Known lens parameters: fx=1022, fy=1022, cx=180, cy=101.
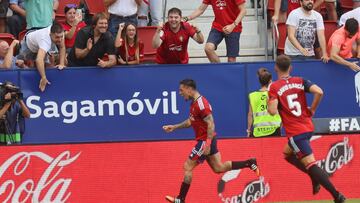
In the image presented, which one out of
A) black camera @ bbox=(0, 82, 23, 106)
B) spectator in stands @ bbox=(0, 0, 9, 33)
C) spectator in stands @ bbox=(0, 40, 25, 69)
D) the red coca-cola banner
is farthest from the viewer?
spectator in stands @ bbox=(0, 0, 9, 33)

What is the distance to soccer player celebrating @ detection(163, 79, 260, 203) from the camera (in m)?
13.5

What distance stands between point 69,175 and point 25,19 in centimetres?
426

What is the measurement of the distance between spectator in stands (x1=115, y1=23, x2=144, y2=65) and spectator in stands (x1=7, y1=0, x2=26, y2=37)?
218 centimetres

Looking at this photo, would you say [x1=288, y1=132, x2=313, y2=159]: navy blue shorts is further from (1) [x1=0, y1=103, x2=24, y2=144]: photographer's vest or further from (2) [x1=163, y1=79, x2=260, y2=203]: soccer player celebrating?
(1) [x1=0, y1=103, x2=24, y2=144]: photographer's vest

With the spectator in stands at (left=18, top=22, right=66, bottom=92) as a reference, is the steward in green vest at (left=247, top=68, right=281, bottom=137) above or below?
below

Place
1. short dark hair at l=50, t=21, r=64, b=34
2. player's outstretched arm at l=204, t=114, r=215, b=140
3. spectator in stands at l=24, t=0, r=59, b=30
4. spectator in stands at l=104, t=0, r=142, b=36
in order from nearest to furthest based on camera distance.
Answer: player's outstretched arm at l=204, t=114, r=215, b=140
short dark hair at l=50, t=21, r=64, b=34
spectator in stands at l=104, t=0, r=142, b=36
spectator in stands at l=24, t=0, r=59, b=30

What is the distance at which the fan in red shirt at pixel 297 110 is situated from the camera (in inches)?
497

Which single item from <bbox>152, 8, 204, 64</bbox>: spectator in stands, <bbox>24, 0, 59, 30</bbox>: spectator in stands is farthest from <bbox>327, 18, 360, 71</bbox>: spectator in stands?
<bbox>24, 0, 59, 30</bbox>: spectator in stands

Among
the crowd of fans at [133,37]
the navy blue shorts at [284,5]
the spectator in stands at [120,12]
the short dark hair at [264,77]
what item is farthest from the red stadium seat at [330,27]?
the spectator in stands at [120,12]

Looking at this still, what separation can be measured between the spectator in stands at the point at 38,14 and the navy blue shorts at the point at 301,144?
5.45 meters

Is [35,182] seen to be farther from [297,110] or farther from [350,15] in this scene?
[350,15]

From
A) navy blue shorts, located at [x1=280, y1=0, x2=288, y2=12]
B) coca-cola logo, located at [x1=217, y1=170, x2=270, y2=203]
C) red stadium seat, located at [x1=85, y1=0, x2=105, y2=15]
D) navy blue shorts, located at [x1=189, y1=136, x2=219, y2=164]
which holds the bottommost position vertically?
coca-cola logo, located at [x1=217, y1=170, x2=270, y2=203]

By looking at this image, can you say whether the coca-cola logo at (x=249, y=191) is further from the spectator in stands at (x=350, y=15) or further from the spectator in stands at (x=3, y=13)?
the spectator in stands at (x=3, y=13)

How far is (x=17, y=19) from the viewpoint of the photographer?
56.7ft
